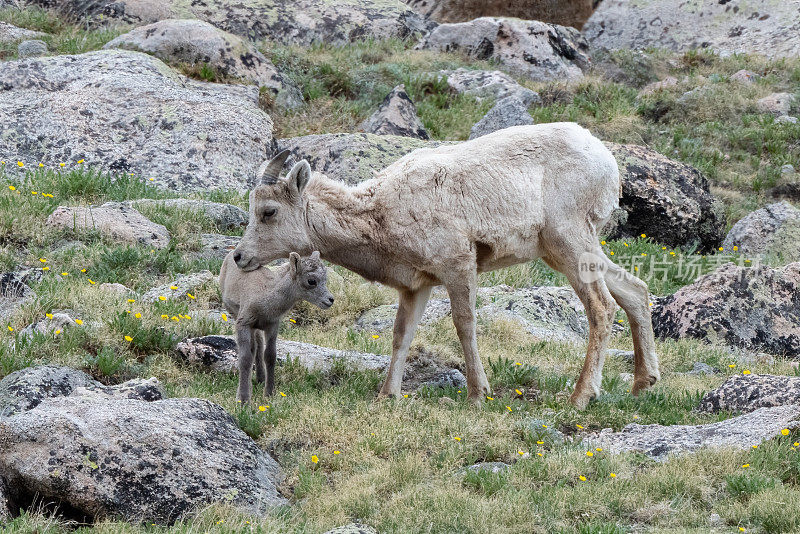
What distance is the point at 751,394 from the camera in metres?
8.25

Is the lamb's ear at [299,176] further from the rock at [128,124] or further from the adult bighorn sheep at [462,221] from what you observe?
the rock at [128,124]

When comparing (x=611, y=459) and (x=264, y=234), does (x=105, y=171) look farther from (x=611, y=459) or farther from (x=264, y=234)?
(x=611, y=459)

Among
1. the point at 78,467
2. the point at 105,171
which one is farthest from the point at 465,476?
the point at 105,171

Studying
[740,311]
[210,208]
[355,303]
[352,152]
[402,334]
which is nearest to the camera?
[402,334]

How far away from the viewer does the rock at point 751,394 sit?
814 cm

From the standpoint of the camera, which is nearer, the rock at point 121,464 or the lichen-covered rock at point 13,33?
the rock at point 121,464

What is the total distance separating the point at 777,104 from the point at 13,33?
1678cm

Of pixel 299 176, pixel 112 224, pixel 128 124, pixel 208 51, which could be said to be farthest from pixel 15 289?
pixel 208 51

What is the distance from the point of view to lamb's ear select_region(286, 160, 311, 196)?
8516 mm

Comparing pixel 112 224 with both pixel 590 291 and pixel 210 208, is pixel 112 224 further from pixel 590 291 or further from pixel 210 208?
pixel 590 291

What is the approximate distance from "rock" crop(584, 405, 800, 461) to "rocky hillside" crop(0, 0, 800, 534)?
1.4 inches

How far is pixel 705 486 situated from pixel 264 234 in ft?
14.2

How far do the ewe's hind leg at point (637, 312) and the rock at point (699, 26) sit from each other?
18.1 metres

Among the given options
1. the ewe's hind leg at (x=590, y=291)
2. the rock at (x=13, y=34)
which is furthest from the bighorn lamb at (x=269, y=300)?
the rock at (x=13, y=34)
